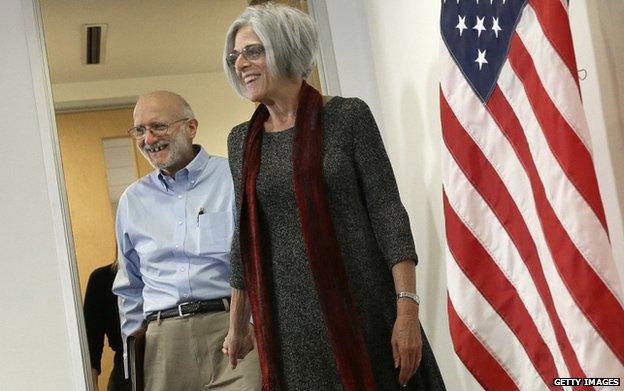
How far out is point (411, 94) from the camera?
306 centimetres

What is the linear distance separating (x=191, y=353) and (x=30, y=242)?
786 mm

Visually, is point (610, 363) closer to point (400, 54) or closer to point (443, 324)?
point (443, 324)

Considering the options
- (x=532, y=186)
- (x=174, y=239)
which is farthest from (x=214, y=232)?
(x=532, y=186)

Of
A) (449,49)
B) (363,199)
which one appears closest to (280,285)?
(363,199)

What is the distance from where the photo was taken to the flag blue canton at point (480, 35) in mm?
1997

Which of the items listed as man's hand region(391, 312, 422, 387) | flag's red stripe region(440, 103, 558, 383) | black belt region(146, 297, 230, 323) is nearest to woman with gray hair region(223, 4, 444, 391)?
man's hand region(391, 312, 422, 387)

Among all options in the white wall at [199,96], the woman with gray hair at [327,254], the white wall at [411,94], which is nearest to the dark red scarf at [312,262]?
the woman with gray hair at [327,254]

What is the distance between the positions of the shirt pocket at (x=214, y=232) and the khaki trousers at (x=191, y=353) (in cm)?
19

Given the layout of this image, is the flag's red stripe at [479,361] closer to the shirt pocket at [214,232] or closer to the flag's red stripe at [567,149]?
the flag's red stripe at [567,149]

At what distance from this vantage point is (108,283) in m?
3.34

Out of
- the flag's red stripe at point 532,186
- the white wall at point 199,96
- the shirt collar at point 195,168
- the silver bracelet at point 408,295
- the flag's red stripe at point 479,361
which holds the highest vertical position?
the white wall at point 199,96

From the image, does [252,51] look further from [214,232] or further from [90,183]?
[90,183]

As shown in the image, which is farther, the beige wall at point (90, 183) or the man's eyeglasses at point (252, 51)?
the beige wall at point (90, 183)

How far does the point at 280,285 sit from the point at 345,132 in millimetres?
364
